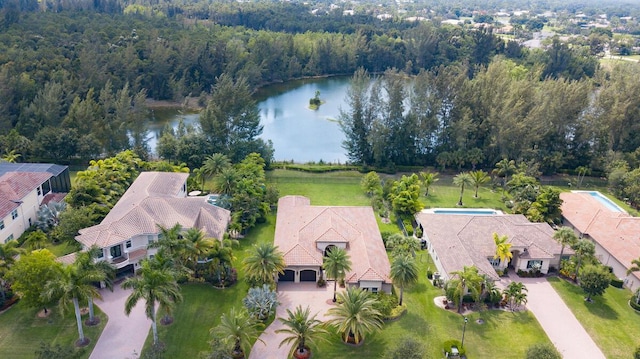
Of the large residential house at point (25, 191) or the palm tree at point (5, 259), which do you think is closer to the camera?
the palm tree at point (5, 259)

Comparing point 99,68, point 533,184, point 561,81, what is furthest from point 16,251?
point 561,81

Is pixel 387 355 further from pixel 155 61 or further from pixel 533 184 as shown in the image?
pixel 155 61

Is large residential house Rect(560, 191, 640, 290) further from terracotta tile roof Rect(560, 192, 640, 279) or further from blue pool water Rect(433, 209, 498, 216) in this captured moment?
blue pool water Rect(433, 209, 498, 216)

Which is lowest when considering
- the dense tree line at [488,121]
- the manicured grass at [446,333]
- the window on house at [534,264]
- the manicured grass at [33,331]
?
the manicured grass at [33,331]

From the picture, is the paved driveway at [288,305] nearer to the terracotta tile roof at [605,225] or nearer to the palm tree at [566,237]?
the palm tree at [566,237]

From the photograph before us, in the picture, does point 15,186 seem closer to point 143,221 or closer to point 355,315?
point 143,221

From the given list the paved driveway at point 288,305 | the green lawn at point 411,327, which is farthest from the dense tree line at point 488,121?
the paved driveway at point 288,305
